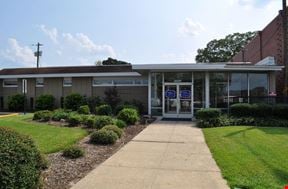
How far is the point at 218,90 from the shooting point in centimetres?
2291

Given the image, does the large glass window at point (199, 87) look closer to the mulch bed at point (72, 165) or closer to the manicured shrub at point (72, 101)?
the manicured shrub at point (72, 101)

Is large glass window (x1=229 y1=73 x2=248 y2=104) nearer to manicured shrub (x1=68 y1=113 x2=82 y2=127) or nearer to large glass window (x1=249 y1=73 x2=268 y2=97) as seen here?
large glass window (x1=249 y1=73 x2=268 y2=97)

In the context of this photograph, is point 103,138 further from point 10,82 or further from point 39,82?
point 10,82

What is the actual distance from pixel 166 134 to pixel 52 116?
7029 millimetres

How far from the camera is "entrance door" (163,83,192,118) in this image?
22.8m

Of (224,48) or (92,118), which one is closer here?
(92,118)

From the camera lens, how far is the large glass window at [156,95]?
23.2m

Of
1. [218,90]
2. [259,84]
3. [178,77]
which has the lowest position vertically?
[218,90]

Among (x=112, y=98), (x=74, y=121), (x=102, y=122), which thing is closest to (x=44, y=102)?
(x=112, y=98)

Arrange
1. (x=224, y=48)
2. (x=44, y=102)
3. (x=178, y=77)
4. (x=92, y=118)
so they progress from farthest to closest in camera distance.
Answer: (x=224, y=48), (x=44, y=102), (x=178, y=77), (x=92, y=118)

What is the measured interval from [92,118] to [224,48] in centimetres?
7046

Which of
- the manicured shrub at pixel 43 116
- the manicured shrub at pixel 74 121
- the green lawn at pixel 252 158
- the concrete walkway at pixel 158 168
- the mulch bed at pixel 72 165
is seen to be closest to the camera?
the concrete walkway at pixel 158 168

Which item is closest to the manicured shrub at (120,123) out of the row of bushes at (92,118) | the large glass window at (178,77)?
the row of bushes at (92,118)

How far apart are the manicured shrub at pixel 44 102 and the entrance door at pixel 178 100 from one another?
34.8ft
